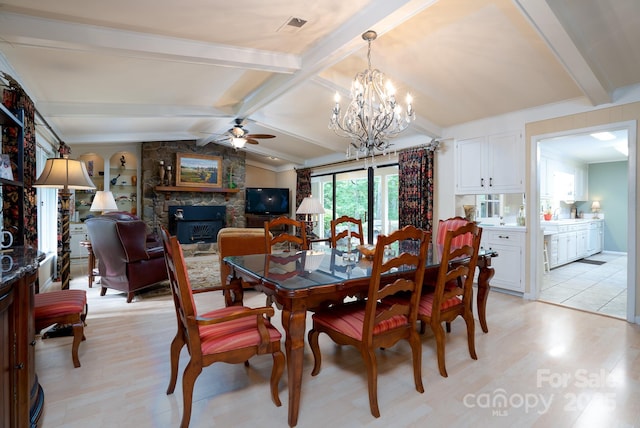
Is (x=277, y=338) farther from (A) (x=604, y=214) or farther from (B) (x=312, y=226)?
(A) (x=604, y=214)

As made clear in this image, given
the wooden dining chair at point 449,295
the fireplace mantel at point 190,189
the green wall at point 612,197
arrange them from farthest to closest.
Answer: the fireplace mantel at point 190,189
the green wall at point 612,197
the wooden dining chair at point 449,295

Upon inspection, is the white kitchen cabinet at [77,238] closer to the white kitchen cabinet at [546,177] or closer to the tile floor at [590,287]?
the tile floor at [590,287]

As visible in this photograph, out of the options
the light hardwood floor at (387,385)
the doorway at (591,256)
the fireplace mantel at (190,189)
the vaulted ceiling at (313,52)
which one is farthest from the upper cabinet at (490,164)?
the fireplace mantel at (190,189)

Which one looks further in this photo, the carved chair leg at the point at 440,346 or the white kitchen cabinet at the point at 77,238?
the white kitchen cabinet at the point at 77,238

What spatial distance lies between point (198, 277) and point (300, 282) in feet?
12.3

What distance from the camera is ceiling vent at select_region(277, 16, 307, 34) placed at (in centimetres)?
255

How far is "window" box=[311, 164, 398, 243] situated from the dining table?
3.59 meters

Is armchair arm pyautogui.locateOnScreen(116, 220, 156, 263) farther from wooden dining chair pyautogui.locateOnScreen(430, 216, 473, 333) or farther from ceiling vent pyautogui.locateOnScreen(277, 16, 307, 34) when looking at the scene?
wooden dining chair pyautogui.locateOnScreen(430, 216, 473, 333)

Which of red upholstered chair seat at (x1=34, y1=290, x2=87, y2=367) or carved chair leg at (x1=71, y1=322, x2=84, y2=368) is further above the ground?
red upholstered chair seat at (x1=34, y1=290, x2=87, y2=367)

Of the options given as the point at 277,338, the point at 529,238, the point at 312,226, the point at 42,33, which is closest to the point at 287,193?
the point at 312,226

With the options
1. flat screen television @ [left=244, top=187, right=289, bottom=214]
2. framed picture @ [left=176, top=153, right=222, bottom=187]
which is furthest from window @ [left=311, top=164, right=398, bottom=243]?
framed picture @ [left=176, top=153, right=222, bottom=187]

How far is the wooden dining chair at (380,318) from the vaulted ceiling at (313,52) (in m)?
1.70

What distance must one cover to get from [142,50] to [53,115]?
252cm

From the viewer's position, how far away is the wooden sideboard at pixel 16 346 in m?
1.27
